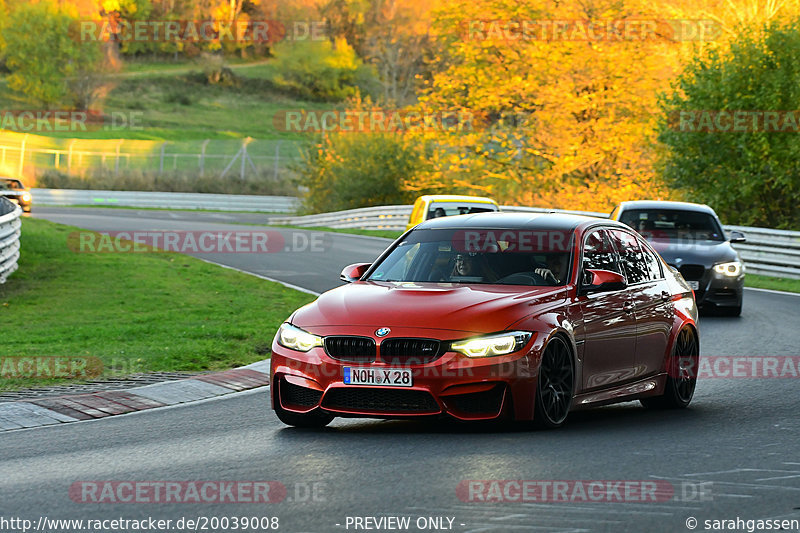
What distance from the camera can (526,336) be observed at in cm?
839

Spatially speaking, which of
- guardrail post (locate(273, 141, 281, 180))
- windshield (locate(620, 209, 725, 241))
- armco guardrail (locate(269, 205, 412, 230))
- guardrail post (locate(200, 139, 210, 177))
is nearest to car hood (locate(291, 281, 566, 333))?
windshield (locate(620, 209, 725, 241))

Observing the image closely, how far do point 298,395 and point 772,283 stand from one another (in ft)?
63.2

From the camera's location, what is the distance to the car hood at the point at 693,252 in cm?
1811

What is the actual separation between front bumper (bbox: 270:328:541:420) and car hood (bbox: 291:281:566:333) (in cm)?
23

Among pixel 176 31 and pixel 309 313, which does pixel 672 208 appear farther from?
pixel 176 31

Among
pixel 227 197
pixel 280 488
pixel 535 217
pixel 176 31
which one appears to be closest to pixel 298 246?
pixel 535 217

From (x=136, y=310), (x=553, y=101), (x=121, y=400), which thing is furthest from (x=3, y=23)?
(x=121, y=400)

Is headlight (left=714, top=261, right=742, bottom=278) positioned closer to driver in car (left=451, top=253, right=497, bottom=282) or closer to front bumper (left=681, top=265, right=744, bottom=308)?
front bumper (left=681, top=265, right=744, bottom=308)

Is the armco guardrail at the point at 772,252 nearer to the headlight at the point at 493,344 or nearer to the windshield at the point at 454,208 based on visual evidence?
the windshield at the point at 454,208

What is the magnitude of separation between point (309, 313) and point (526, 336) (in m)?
1.53

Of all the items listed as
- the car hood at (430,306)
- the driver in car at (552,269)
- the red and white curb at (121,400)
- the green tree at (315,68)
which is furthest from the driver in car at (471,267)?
the green tree at (315,68)

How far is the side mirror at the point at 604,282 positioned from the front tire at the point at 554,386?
63cm

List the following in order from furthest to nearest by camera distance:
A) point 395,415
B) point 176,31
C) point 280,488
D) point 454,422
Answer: point 176,31, point 454,422, point 395,415, point 280,488

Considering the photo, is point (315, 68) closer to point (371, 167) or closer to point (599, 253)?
point (371, 167)
